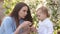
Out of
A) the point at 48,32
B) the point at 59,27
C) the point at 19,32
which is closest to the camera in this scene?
the point at 19,32

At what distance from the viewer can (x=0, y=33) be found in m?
2.48

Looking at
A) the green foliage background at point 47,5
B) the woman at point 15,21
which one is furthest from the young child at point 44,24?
the green foliage background at point 47,5

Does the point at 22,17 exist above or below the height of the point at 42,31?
above

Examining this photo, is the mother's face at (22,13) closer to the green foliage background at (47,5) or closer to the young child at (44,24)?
the young child at (44,24)

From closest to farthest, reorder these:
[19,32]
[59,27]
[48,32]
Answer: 1. [19,32]
2. [48,32]
3. [59,27]

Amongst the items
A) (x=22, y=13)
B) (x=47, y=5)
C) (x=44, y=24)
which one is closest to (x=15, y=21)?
(x=22, y=13)

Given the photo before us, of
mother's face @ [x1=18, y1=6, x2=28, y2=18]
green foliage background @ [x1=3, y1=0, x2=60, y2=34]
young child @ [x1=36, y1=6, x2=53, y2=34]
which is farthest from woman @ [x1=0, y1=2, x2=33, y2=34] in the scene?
green foliage background @ [x1=3, y1=0, x2=60, y2=34]

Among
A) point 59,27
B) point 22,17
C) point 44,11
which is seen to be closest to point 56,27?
point 59,27

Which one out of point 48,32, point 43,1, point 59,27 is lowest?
point 59,27

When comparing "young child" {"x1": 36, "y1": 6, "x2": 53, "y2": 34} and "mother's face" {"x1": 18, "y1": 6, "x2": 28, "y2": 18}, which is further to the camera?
"young child" {"x1": 36, "y1": 6, "x2": 53, "y2": 34}

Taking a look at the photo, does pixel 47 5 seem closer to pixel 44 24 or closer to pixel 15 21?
pixel 44 24

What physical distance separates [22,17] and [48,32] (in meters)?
0.49

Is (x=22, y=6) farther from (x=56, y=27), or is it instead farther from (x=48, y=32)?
(x=56, y=27)

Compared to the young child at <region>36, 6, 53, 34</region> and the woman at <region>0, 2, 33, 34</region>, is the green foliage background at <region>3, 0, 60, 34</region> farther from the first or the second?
the woman at <region>0, 2, 33, 34</region>
